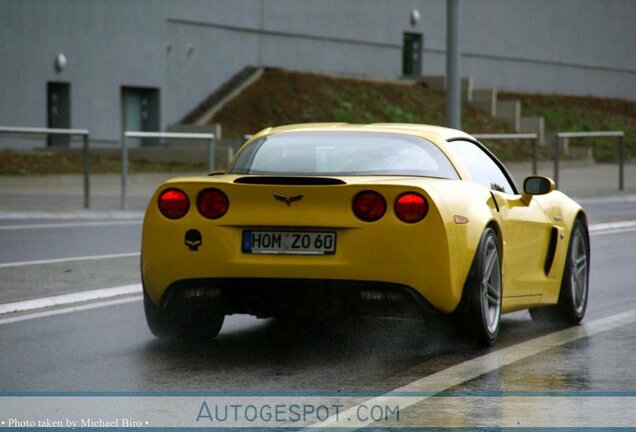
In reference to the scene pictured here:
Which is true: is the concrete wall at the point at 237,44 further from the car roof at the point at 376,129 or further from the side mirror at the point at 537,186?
the side mirror at the point at 537,186

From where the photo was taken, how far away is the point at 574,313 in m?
10.0

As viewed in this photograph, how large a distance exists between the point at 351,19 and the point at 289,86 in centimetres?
599

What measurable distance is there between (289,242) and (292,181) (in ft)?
1.08

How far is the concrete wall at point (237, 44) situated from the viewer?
36.7 metres

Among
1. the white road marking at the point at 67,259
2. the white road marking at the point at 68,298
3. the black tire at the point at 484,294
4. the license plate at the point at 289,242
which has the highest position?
the license plate at the point at 289,242

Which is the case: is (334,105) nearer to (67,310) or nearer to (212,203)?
(67,310)

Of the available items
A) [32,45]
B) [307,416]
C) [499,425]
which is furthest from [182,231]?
[32,45]

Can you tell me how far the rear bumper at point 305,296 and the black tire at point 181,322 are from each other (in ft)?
1.23

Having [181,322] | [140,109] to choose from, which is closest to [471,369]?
[181,322]

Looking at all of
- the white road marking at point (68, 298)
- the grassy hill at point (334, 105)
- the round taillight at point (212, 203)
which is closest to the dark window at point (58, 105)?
the grassy hill at point (334, 105)

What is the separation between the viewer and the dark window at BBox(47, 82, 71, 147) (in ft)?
124

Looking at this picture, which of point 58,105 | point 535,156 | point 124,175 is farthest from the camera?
point 58,105

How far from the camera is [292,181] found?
8.27 metres

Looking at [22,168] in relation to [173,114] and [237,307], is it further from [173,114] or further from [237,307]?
[173,114]
